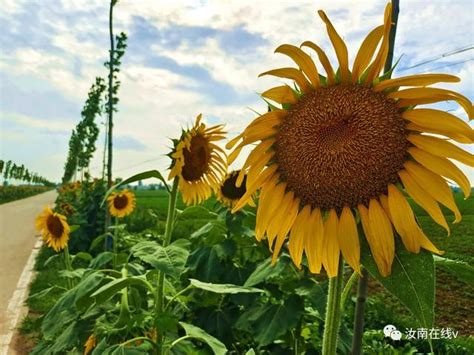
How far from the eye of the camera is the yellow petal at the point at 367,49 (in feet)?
3.13

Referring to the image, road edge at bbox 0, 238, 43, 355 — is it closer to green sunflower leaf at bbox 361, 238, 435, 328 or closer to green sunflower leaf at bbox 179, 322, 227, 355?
green sunflower leaf at bbox 179, 322, 227, 355

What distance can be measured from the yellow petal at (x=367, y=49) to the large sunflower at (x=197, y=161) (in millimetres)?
1453

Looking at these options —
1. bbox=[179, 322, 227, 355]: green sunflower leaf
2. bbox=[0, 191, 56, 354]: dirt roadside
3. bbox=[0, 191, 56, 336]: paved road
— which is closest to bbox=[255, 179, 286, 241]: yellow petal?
bbox=[179, 322, 227, 355]: green sunflower leaf

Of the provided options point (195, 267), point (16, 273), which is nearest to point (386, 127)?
point (195, 267)

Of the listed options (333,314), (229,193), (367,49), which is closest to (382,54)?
(367,49)

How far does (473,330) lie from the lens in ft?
11.1

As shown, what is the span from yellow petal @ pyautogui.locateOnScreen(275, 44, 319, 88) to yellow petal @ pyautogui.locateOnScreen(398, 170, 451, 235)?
0.89 ft

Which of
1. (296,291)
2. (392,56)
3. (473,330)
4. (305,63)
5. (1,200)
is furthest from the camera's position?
(1,200)

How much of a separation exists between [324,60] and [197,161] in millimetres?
1596

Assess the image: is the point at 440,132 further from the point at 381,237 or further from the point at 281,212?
→ the point at 281,212

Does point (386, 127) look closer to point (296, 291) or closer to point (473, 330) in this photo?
point (296, 291)

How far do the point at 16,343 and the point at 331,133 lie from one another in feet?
12.9

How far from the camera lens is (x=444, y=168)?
34.8 inches

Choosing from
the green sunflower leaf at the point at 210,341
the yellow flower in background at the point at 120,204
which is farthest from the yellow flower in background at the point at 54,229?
the green sunflower leaf at the point at 210,341
